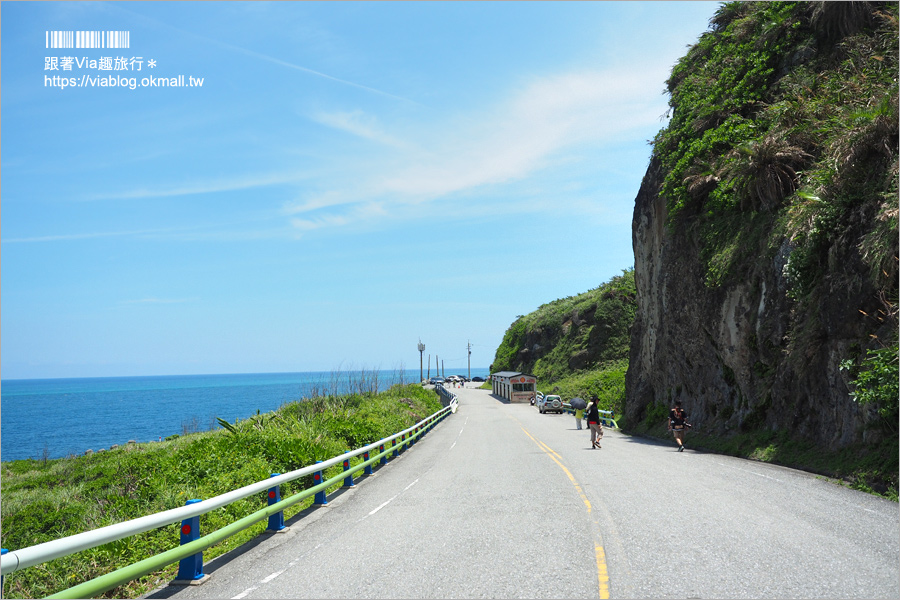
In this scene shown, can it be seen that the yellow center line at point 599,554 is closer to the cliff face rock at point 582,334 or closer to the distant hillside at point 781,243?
the distant hillside at point 781,243

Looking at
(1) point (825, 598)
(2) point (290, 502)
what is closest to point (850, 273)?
(1) point (825, 598)

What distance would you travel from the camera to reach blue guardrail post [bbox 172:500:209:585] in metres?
6.25

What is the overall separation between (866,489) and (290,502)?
11.0 meters

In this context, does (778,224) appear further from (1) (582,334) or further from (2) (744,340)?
(1) (582,334)

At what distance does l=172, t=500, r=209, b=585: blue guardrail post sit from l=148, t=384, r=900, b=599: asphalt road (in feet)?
0.41

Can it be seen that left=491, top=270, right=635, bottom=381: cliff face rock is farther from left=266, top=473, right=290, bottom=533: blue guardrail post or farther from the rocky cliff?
left=266, top=473, right=290, bottom=533: blue guardrail post

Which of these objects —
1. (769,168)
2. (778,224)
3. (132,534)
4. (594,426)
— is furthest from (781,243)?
(132,534)

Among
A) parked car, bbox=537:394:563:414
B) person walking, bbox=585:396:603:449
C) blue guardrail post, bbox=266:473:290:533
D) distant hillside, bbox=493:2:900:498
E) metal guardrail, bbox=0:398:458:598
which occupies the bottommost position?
parked car, bbox=537:394:563:414

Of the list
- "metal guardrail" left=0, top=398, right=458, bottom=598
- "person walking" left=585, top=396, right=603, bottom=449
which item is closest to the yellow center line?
"metal guardrail" left=0, top=398, right=458, bottom=598

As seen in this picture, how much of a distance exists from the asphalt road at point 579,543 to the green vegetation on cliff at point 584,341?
1779 inches

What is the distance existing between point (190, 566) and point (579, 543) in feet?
15.0

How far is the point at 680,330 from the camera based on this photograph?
26.2m

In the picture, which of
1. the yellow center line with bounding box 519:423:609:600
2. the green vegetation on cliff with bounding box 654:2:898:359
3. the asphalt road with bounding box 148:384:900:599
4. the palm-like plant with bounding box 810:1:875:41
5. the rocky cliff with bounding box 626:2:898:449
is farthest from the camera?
the palm-like plant with bounding box 810:1:875:41

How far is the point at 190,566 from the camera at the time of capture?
628 cm
